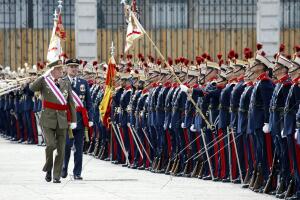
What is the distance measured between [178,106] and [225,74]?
1.71 meters

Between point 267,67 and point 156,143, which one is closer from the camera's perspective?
point 267,67

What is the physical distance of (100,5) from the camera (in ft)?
131

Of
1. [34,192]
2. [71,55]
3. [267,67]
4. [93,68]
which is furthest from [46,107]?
[71,55]

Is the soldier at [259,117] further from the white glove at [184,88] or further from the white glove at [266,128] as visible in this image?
the white glove at [184,88]

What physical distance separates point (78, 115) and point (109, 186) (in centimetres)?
194

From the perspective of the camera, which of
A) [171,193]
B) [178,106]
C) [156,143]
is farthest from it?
[156,143]

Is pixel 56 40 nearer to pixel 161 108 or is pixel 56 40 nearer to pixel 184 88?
pixel 161 108

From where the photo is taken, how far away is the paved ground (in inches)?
701

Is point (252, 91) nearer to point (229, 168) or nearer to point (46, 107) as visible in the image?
point (229, 168)

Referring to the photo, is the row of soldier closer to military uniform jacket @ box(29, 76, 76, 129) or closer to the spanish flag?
the spanish flag

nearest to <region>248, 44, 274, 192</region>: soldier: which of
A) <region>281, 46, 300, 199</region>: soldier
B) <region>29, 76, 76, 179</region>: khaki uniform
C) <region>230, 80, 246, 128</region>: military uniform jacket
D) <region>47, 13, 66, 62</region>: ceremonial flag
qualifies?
<region>230, 80, 246, 128</region>: military uniform jacket

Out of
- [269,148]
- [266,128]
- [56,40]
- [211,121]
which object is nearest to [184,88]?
[211,121]

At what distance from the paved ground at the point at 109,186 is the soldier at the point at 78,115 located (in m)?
0.27

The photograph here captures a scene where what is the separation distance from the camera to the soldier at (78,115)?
20.8 metres
